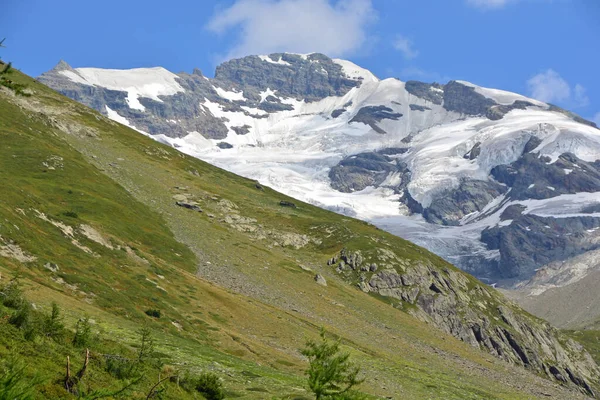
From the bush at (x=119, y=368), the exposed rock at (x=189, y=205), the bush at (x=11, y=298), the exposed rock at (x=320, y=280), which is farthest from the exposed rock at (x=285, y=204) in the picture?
the bush at (x=119, y=368)

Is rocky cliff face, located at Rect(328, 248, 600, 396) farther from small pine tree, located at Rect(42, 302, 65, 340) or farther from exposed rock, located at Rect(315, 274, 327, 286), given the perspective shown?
small pine tree, located at Rect(42, 302, 65, 340)

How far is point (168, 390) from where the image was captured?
91.2 ft

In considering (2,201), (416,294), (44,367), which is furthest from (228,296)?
(416,294)

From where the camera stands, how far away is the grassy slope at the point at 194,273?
179 ft

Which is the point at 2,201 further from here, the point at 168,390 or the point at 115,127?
the point at 115,127

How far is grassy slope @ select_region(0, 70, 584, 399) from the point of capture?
54531 mm

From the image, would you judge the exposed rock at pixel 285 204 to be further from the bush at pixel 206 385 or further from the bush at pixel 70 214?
the bush at pixel 206 385

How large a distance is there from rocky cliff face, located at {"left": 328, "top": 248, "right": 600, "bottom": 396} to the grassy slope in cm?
786

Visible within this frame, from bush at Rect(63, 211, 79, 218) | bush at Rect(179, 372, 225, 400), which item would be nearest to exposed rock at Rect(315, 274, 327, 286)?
bush at Rect(63, 211, 79, 218)

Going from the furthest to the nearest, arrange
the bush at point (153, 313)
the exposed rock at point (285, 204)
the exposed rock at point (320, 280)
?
the exposed rock at point (285, 204)
the exposed rock at point (320, 280)
the bush at point (153, 313)

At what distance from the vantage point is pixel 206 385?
1259 inches

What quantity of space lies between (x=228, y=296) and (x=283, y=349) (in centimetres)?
1779

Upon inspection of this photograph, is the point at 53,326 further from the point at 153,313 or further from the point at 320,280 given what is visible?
the point at 320,280

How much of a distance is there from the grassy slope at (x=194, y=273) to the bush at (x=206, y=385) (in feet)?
10.2
